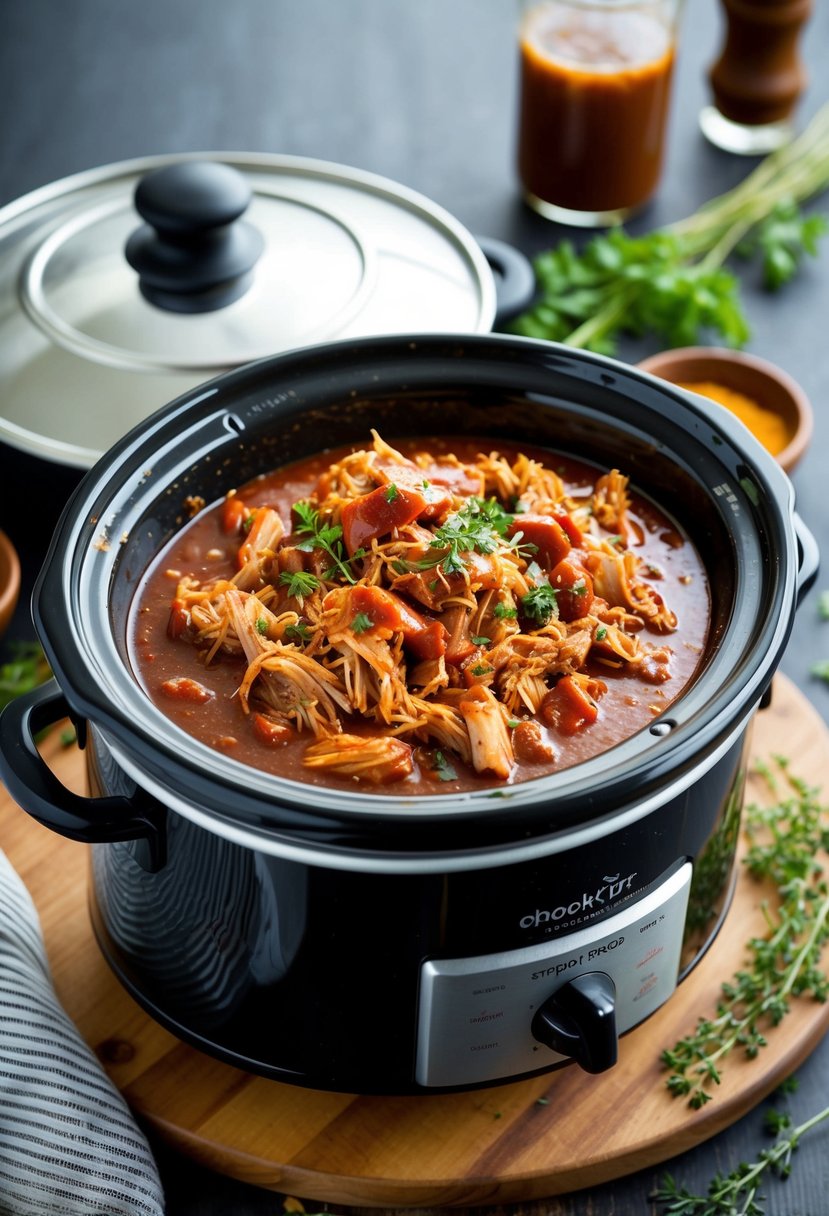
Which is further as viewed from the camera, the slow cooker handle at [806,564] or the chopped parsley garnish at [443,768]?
the slow cooker handle at [806,564]

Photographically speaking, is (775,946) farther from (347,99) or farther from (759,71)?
(347,99)

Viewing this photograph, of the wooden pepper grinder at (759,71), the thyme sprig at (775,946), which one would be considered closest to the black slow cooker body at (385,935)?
the thyme sprig at (775,946)

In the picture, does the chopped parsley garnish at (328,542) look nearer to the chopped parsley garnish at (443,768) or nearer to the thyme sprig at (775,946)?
the chopped parsley garnish at (443,768)

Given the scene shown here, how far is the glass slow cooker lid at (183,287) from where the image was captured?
9.89 feet

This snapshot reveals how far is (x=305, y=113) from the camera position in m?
5.00

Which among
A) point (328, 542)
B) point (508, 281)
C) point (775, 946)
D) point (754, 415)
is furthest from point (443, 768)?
point (754, 415)

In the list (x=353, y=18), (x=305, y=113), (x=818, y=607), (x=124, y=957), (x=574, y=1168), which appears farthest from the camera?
(x=353, y=18)

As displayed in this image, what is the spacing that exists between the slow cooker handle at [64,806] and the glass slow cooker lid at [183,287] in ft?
3.06

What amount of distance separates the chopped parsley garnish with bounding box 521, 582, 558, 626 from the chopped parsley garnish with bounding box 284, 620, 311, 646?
1.18 ft

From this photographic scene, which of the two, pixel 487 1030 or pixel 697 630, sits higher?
pixel 697 630

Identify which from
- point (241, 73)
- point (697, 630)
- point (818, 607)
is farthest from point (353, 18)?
point (697, 630)

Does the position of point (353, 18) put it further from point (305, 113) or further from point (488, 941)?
point (488, 941)

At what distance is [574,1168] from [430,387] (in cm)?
144

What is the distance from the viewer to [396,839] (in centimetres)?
190
